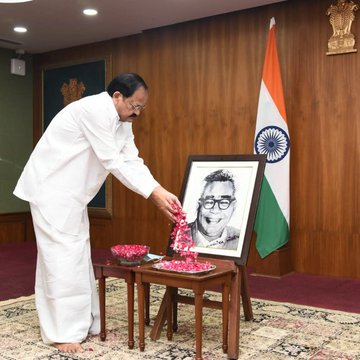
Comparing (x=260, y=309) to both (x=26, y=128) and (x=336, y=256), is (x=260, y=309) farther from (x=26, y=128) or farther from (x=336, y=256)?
(x=26, y=128)

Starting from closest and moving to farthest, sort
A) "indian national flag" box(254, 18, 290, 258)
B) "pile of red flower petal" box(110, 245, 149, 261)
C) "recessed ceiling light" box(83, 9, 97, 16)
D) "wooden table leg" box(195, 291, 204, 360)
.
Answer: "wooden table leg" box(195, 291, 204, 360), "pile of red flower petal" box(110, 245, 149, 261), "indian national flag" box(254, 18, 290, 258), "recessed ceiling light" box(83, 9, 97, 16)

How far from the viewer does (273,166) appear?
5.09 meters

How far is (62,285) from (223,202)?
39.3 inches

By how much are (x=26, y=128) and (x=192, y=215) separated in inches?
207

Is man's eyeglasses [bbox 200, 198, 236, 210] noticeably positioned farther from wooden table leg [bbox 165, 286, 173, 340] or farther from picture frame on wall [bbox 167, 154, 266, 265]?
wooden table leg [bbox 165, 286, 173, 340]

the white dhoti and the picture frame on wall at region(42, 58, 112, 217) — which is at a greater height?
the picture frame on wall at region(42, 58, 112, 217)

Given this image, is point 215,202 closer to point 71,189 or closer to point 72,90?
point 71,189

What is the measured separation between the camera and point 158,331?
313 cm

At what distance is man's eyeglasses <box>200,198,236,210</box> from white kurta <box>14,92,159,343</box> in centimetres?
39

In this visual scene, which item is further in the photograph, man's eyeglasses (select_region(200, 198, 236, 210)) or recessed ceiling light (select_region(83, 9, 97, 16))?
recessed ceiling light (select_region(83, 9, 97, 16))

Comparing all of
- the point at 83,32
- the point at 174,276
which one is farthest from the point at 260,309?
the point at 83,32

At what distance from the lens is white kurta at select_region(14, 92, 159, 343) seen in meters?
3.00

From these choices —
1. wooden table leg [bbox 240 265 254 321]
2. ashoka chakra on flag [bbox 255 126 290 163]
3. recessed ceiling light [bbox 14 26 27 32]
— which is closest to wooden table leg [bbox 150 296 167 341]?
wooden table leg [bbox 240 265 254 321]

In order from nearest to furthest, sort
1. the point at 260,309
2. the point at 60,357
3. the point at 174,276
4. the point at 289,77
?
the point at 174,276
the point at 60,357
the point at 260,309
the point at 289,77
